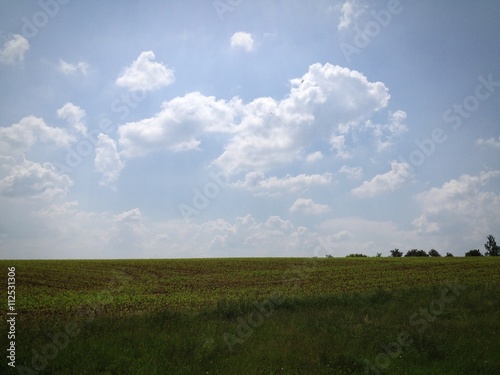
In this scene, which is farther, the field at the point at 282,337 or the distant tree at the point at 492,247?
the distant tree at the point at 492,247

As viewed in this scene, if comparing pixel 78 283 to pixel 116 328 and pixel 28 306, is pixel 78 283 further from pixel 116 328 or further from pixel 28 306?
pixel 116 328

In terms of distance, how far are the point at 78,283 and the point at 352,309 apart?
24834 mm

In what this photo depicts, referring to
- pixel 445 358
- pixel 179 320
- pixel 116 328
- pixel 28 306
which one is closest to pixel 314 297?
pixel 179 320

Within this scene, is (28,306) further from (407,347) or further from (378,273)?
(378,273)

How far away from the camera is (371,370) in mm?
8750

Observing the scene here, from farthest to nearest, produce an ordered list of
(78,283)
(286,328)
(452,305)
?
(78,283), (452,305), (286,328)

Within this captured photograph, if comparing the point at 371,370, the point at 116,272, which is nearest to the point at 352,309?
the point at 371,370

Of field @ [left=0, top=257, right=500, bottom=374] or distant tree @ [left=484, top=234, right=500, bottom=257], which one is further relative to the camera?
distant tree @ [left=484, top=234, right=500, bottom=257]

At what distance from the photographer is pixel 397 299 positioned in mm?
18781

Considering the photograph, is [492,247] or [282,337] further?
[492,247]

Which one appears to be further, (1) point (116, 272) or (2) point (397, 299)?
(1) point (116, 272)

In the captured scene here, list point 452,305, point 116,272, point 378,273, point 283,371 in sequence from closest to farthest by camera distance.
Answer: point 283,371 → point 452,305 → point 378,273 → point 116,272

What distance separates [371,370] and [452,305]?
9913 mm

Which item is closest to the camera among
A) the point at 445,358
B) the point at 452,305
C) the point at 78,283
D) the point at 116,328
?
the point at 445,358
